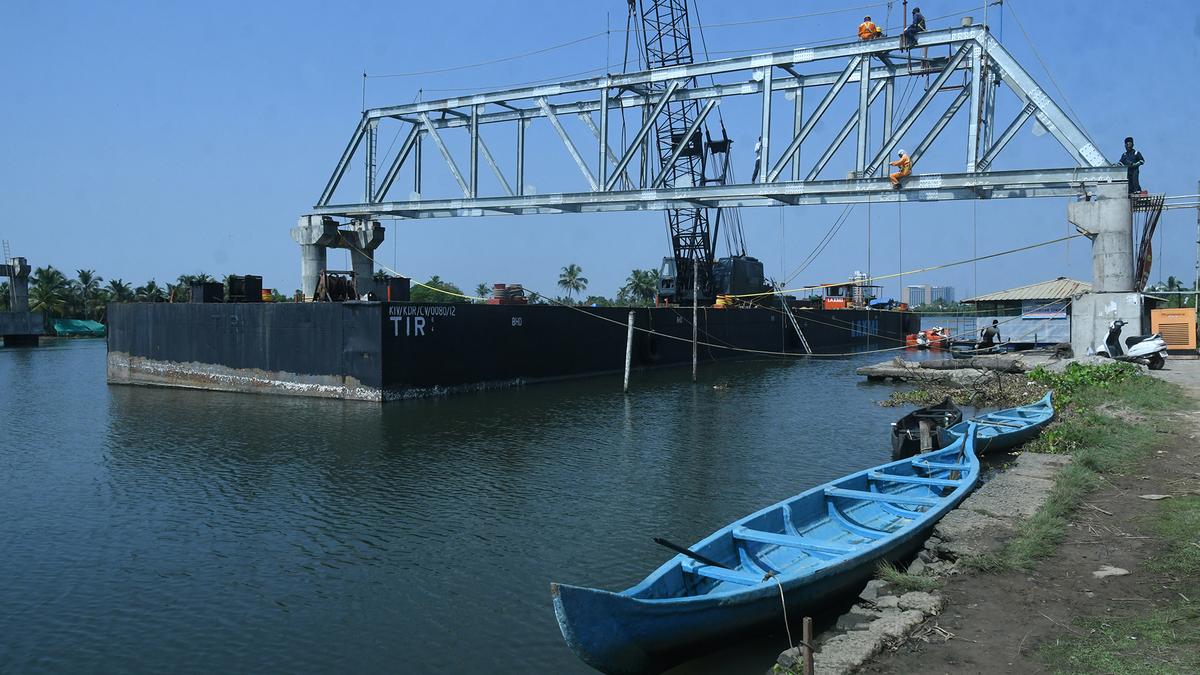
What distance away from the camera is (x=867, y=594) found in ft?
24.4

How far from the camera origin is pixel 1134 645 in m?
5.73

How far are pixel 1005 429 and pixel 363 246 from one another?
27981 millimetres

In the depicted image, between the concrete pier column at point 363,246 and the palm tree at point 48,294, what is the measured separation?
73596mm

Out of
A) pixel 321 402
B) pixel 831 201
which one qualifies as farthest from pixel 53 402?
pixel 831 201

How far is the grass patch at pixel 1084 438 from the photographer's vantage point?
805 cm

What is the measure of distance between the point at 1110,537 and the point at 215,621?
9.57 m

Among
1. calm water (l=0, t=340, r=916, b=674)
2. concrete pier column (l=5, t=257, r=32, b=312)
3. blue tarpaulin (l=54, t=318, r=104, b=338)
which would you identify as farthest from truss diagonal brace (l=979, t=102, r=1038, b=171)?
blue tarpaulin (l=54, t=318, r=104, b=338)

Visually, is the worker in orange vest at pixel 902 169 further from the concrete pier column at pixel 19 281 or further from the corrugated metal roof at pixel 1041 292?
the concrete pier column at pixel 19 281

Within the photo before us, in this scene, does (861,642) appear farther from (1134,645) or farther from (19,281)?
(19,281)

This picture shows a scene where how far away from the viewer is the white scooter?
886 inches

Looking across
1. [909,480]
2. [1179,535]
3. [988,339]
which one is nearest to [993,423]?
[909,480]

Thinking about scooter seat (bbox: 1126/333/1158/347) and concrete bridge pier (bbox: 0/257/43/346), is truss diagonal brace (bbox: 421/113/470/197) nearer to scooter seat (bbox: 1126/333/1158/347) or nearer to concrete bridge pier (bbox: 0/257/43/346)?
scooter seat (bbox: 1126/333/1158/347)

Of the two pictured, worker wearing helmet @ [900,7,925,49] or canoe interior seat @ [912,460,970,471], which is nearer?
canoe interior seat @ [912,460,970,471]

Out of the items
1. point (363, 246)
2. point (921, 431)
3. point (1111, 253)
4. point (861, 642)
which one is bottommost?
point (861, 642)
